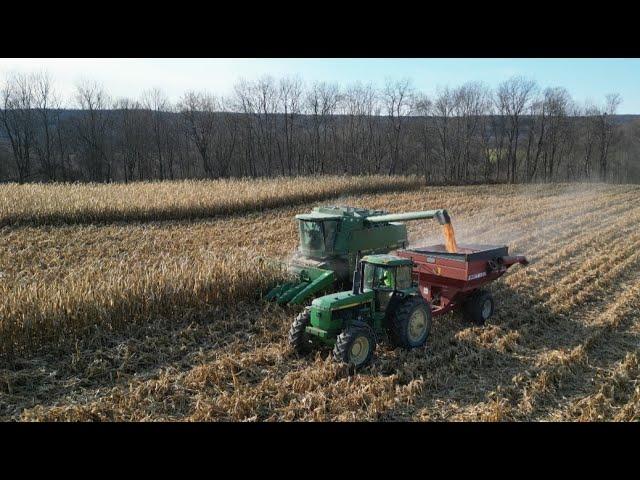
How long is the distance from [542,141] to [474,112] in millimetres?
7771

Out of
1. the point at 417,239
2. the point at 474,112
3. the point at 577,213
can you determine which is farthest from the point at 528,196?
the point at 474,112

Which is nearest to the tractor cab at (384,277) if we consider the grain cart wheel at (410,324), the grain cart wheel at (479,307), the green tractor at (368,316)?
the green tractor at (368,316)

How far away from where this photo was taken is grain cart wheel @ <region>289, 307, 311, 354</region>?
261 inches

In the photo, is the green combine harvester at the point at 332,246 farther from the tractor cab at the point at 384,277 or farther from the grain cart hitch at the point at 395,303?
the tractor cab at the point at 384,277

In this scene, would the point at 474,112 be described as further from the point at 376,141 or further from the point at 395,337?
the point at 395,337

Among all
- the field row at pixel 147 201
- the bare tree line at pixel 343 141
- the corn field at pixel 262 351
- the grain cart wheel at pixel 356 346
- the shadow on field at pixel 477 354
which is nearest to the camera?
the corn field at pixel 262 351

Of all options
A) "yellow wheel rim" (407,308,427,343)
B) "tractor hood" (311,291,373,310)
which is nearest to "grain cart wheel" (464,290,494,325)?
"yellow wheel rim" (407,308,427,343)

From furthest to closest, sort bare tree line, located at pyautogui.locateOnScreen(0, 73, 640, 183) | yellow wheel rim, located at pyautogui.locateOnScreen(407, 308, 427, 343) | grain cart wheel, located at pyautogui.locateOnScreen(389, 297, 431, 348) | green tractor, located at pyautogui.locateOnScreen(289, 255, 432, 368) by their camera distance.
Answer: bare tree line, located at pyautogui.locateOnScreen(0, 73, 640, 183)
yellow wheel rim, located at pyautogui.locateOnScreen(407, 308, 427, 343)
grain cart wheel, located at pyautogui.locateOnScreen(389, 297, 431, 348)
green tractor, located at pyautogui.locateOnScreen(289, 255, 432, 368)

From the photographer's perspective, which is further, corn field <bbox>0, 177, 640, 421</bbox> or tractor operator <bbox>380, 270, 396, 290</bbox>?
tractor operator <bbox>380, 270, 396, 290</bbox>

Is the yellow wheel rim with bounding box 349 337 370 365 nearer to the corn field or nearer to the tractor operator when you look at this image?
the corn field

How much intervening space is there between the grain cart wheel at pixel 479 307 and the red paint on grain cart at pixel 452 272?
0.44ft

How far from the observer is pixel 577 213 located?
19.8 metres

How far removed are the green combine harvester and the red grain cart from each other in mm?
911

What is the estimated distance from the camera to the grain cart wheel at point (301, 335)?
21.8ft
